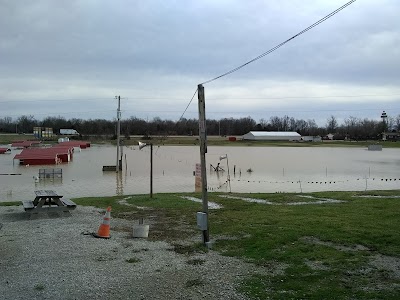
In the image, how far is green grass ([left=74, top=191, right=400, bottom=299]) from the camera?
20.0ft

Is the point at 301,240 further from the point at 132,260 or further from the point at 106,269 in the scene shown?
the point at 106,269

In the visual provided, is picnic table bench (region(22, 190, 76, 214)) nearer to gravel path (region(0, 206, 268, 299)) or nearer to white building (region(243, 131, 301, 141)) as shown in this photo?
gravel path (region(0, 206, 268, 299))

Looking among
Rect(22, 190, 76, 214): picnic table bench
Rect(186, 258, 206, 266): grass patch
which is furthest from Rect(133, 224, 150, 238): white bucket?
Rect(22, 190, 76, 214): picnic table bench

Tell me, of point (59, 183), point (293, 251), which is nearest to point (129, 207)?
point (293, 251)

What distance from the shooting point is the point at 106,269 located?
22.9 ft

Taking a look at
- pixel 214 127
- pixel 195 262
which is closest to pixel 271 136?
pixel 214 127

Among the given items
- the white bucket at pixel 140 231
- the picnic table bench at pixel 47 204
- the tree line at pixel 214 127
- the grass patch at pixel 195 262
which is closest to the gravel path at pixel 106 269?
the grass patch at pixel 195 262

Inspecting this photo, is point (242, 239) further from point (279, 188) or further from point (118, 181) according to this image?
point (118, 181)

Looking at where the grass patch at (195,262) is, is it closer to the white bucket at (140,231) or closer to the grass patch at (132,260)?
the grass patch at (132,260)

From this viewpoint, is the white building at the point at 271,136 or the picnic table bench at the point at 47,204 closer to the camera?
A: the picnic table bench at the point at 47,204

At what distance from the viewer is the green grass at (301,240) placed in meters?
6.09

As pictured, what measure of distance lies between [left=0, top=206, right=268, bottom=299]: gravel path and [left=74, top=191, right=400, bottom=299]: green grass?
421 millimetres

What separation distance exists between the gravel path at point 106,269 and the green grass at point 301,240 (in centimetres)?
42

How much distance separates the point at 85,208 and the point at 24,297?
853cm
